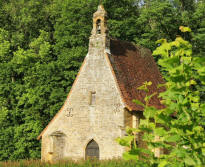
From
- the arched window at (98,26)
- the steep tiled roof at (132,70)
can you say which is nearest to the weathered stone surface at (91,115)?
the arched window at (98,26)

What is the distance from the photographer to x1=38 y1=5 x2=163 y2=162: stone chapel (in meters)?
20.9

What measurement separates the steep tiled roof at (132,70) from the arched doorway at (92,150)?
3564mm

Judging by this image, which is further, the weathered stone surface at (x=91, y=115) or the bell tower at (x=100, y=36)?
the bell tower at (x=100, y=36)

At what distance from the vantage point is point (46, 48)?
3109 centimetres

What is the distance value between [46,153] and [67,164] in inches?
415

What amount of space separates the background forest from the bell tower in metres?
6.73

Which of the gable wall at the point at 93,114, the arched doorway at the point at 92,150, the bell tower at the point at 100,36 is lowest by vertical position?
the arched doorway at the point at 92,150

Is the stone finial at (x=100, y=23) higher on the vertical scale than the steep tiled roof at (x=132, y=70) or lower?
higher

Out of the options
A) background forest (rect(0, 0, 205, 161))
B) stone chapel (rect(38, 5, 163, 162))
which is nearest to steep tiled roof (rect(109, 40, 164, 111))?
stone chapel (rect(38, 5, 163, 162))

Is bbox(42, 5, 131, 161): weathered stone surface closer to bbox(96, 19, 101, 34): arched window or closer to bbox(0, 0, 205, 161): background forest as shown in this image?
bbox(96, 19, 101, 34): arched window

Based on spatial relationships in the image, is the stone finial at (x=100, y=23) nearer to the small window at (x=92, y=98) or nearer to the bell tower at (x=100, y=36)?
the bell tower at (x=100, y=36)

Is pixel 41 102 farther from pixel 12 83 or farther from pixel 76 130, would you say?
pixel 76 130

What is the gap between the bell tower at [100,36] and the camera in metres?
22.6

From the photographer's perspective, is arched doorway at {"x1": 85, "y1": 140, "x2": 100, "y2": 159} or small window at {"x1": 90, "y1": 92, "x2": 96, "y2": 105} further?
small window at {"x1": 90, "y1": 92, "x2": 96, "y2": 105}
